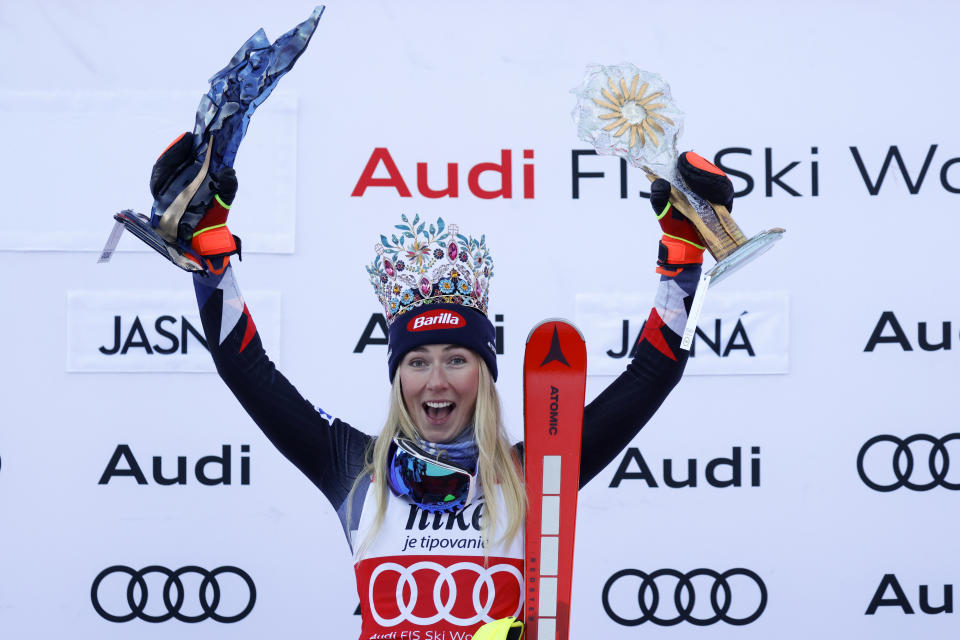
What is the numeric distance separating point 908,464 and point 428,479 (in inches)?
71.5

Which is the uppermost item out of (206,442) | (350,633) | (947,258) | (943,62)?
(943,62)

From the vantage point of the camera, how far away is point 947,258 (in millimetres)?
3156

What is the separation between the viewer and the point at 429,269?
6.94ft

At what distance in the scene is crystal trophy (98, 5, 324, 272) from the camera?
1959 mm

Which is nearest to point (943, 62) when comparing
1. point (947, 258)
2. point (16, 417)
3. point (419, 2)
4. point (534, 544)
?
point (947, 258)

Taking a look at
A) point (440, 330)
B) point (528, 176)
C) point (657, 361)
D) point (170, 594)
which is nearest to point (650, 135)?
point (657, 361)

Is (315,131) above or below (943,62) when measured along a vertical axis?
below

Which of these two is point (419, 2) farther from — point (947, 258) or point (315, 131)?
point (947, 258)

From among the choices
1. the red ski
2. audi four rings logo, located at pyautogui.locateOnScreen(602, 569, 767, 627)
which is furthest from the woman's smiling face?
audi four rings logo, located at pyautogui.locateOnScreen(602, 569, 767, 627)

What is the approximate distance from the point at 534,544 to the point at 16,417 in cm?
184

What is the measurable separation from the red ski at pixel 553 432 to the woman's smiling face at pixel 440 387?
6.0 inches

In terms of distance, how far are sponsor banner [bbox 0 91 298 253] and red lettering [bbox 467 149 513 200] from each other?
1.72ft

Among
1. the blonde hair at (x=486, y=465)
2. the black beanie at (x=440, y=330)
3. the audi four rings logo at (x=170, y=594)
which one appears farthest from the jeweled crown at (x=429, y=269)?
the audi four rings logo at (x=170, y=594)

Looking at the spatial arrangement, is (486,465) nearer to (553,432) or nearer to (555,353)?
(553,432)
